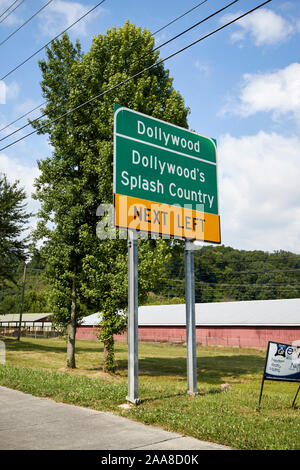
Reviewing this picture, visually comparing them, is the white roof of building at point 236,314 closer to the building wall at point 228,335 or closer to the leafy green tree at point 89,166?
the building wall at point 228,335

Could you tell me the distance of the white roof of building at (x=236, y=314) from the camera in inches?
1896

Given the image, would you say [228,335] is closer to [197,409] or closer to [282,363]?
[282,363]

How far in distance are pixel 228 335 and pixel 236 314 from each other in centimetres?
373

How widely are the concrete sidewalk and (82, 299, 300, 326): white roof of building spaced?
36405 millimetres

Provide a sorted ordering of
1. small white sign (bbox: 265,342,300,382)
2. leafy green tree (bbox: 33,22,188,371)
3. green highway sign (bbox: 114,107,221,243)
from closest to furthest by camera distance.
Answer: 1. small white sign (bbox: 265,342,300,382)
2. green highway sign (bbox: 114,107,221,243)
3. leafy green tree (bbox: 33,22,188,371)

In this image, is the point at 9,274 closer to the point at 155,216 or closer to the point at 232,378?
the point at 232,378

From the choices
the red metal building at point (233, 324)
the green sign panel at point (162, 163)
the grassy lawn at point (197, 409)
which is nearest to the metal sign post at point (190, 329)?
the grassy lawn at point (197, 409)

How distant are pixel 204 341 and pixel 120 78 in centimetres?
4022

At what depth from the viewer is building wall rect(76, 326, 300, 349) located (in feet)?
151

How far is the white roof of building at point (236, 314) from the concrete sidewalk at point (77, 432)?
119ft

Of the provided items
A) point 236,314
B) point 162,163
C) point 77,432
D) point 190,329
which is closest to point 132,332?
point 190,329

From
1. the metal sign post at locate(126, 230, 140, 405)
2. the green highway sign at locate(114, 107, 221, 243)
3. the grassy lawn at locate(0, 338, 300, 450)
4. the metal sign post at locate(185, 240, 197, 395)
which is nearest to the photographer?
the grassy lawn at locate(0, 338, 300, 450)

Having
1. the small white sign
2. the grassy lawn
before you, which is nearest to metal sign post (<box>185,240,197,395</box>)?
the grassy lawn

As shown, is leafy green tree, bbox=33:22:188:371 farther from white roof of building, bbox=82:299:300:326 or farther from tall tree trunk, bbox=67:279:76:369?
white roof of building, bbox=82:299:300:326
